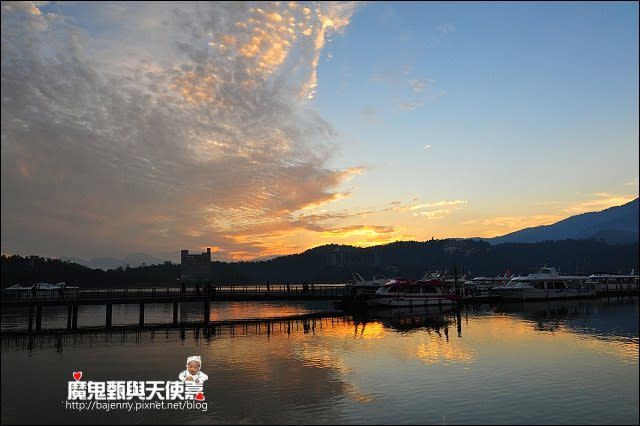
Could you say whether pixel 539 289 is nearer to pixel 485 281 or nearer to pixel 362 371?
pixel 485 281

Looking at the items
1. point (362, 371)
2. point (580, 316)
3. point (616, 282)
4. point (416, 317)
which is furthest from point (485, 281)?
point (362, 371)

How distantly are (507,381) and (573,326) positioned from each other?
101 ft

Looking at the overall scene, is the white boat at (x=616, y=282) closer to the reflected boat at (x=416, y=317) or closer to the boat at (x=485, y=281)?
the boat at (x=485, y=281)

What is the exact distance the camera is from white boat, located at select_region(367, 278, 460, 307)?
7381 cm

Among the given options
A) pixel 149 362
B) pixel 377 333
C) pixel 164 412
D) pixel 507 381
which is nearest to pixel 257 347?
pixel 149 362

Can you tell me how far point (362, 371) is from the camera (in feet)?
107

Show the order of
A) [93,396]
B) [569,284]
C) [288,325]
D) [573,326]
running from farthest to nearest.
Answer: [569,284] < [288,325] < [573,326] < [93,396]

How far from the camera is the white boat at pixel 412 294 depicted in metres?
73.8

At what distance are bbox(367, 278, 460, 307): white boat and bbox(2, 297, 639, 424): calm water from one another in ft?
53.3

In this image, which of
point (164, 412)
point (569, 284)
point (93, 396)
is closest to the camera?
point (164, 412)

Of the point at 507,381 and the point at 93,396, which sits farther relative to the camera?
the point at 507,381

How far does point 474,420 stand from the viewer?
22141 millimetres

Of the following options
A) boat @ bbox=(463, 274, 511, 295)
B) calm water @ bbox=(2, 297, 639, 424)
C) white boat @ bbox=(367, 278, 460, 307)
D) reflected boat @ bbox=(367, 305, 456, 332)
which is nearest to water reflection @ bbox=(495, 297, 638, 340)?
calm water @ bbox=(2, 297, 639, 424)

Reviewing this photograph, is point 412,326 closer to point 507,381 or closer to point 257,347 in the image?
point 257,347
